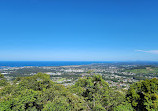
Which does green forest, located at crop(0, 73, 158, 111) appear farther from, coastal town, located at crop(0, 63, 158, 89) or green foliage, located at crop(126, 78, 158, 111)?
coastal town, located at crop(0, 63, 158, 89)

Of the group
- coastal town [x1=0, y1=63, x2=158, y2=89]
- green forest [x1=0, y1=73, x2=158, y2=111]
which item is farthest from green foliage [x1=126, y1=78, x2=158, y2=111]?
coastal town [x1=0, y1=63, x2=158, y2=89]

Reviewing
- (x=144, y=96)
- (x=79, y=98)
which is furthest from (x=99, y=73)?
(x=79, y=98)

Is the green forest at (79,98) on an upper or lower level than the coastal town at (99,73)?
upper

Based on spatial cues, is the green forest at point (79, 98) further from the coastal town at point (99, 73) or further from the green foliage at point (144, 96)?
the coastal town at point (99, 73)

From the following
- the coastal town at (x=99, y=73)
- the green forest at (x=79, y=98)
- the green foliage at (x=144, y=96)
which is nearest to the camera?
the green forest at (x=79, y=98)

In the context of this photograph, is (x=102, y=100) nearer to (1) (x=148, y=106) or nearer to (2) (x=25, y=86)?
(1) (x=148, y=106)

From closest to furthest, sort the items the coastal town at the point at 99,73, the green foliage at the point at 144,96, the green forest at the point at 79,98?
the green forest at the point at 79,98, the green foliage at the point at 144,96, the coastal town at the point at 99,73

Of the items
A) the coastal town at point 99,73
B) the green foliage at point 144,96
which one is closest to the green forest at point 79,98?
the green foliage at point 144,96

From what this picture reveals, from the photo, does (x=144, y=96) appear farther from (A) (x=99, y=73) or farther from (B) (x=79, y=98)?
(A) (x=99, y=73)
